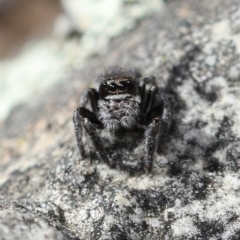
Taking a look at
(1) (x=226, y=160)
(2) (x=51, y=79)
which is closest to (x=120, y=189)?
(1) (x=226, y=160)

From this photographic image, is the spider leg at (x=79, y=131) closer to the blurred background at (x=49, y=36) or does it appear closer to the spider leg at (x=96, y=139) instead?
the spider leg at (x=96, y=139)

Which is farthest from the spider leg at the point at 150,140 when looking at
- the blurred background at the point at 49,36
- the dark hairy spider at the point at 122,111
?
the blurred background at the point at 49,36

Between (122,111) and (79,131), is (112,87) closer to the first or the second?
(122,111)

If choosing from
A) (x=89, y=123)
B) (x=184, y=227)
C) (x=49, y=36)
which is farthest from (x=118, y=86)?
(x=49, y=36)

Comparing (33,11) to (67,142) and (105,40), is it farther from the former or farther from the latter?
(67,142)

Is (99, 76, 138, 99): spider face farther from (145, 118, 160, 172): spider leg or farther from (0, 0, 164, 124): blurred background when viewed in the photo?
(0, 0, 164, 124): blurred background

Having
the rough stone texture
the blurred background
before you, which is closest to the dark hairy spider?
the rough stone texture
